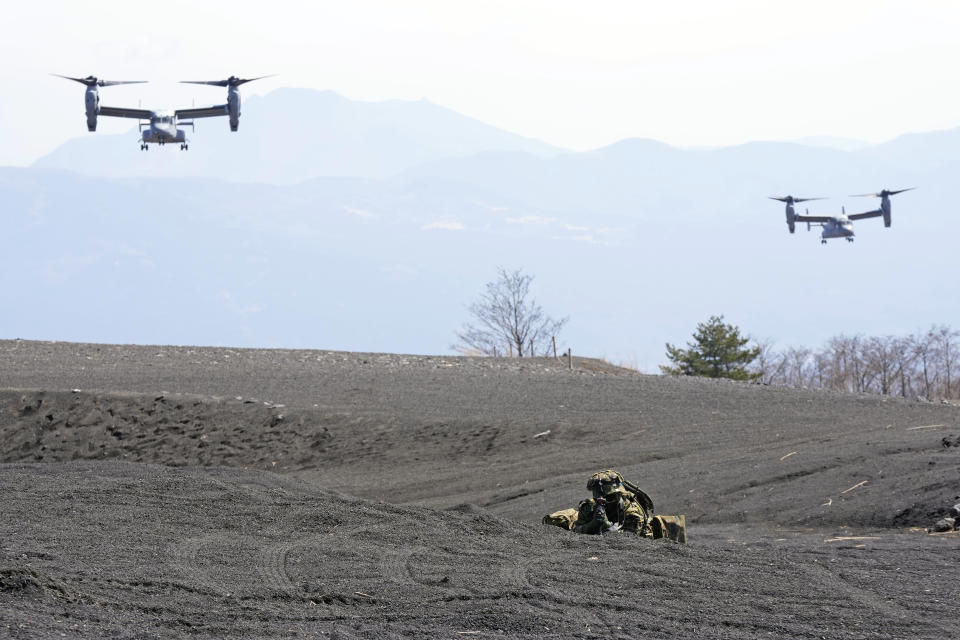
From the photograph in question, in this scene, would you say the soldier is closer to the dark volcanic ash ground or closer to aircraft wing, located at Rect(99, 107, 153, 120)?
the dark volcanic ash ground

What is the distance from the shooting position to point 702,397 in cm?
2844

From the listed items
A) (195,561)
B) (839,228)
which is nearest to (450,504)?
(195,561)

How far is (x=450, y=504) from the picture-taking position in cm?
1869

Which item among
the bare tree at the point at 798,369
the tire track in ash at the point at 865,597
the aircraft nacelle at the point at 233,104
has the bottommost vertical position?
the tire track in ash at the point at 865,597

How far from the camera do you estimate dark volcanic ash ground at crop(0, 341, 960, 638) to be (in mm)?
8945

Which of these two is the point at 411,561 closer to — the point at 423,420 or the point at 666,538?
the point at 666,538

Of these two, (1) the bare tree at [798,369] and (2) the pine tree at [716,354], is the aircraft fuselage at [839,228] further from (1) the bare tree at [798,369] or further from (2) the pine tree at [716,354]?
(1) the bare tree at [798,369]

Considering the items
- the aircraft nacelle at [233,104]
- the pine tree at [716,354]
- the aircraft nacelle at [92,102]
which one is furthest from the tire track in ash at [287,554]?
the pine tree at [716,354]

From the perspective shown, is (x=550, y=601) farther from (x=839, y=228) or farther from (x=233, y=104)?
(x=839, y=228)

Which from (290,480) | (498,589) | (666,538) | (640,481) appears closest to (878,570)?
(666,538)

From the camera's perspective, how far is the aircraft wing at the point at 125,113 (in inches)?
1246

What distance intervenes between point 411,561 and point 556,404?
1713 cm

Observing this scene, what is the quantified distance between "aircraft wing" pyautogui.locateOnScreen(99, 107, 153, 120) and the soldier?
22.4m

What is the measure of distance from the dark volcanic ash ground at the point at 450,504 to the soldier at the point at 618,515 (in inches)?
30.2
